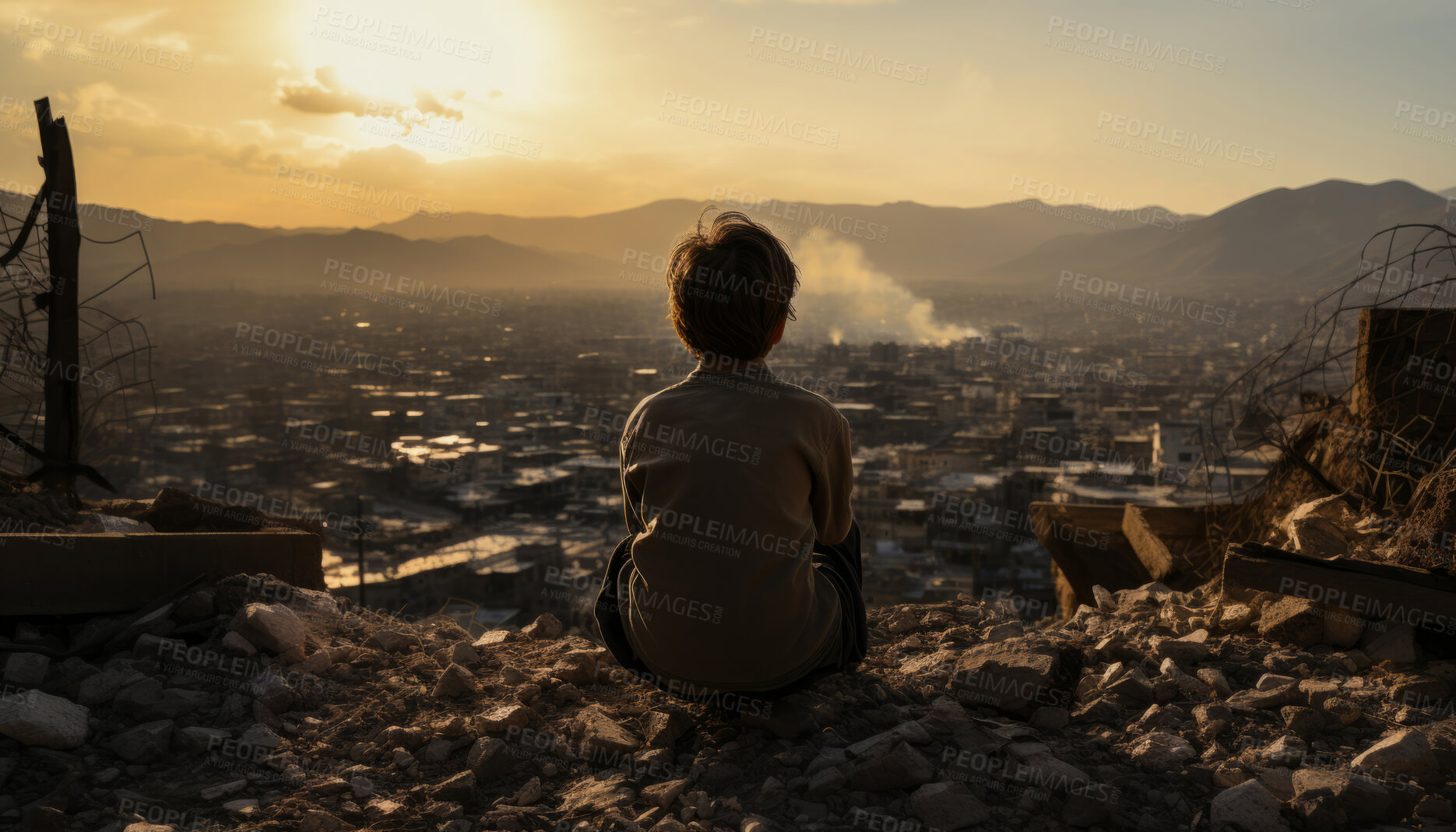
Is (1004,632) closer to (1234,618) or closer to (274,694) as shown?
(1234,618)

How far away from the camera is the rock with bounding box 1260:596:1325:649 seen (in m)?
3.00

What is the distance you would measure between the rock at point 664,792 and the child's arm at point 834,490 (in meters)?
0.83

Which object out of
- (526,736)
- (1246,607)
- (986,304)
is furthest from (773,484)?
(986,304)

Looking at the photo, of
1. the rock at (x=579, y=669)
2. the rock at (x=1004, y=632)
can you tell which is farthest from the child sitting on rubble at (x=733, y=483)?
the rock at (x=1004, y=632)

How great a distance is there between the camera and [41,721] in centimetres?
234

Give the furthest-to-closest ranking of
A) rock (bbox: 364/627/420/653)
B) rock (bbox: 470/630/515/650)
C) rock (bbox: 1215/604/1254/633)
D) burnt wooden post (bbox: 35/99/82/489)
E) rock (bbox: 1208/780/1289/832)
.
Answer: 1. burnt wooden post (bbox: 35/99/82/489)
2. rock (bbox: 470/630/515/650)
3. rock (bbox: 364/627/420/653)
4. rock (bbox: 1215/604/1254/633)
5. rock (bbox: 1208/780/1289/832)

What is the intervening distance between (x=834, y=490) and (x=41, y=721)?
250cm

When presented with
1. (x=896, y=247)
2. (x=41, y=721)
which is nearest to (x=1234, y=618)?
(x=41, y=721)

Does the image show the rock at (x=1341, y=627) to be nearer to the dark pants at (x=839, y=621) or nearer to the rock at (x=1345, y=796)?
the rock at (x=1345, y=796)

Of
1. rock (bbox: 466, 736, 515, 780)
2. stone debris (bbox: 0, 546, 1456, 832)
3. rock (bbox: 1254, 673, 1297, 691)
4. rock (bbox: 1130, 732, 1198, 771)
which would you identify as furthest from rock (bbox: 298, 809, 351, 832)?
rock (bbox: 1254, 673, 1297, 691)

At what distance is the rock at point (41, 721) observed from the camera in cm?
231

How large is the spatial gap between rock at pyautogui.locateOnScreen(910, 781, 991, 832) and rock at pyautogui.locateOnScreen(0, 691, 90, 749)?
2.55 m

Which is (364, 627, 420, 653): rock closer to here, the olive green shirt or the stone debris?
the stone debris

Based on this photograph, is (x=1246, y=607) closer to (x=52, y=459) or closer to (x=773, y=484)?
(x=773, y=484)
